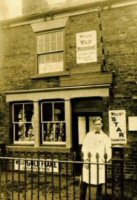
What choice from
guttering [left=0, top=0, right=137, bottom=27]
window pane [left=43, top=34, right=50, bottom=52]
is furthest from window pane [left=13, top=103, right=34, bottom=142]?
guttering [left=0, top=0, right=137, bottom=27]

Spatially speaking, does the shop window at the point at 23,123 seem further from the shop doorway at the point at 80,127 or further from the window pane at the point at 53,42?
the window pane at the point at 53,42

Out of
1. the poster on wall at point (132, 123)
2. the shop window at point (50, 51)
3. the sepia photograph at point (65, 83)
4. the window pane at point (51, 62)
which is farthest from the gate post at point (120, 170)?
the shop window at point (50, 51)

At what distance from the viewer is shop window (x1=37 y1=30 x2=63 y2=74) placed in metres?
12.4

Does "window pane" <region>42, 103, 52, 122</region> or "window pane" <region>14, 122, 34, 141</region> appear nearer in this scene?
"window pane" <region>42, 103, 52, 122</region>

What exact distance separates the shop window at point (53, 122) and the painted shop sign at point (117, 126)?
1.89m

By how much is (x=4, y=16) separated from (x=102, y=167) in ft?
27.1

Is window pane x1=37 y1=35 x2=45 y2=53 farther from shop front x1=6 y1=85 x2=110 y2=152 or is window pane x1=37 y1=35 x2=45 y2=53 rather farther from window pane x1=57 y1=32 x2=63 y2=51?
shop front x1=6 y1=85 x2=110 y2=152

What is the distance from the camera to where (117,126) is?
11.1 meters

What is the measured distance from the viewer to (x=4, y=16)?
1388 centimetres

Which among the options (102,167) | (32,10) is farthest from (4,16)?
(102,167)

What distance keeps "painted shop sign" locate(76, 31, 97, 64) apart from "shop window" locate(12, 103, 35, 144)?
2667 millimetres

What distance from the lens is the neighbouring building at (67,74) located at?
11.0 m

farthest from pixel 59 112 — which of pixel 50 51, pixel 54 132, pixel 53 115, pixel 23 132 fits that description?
pixel 50 51

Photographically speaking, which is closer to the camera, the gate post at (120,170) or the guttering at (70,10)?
the gate post at (120,170)
